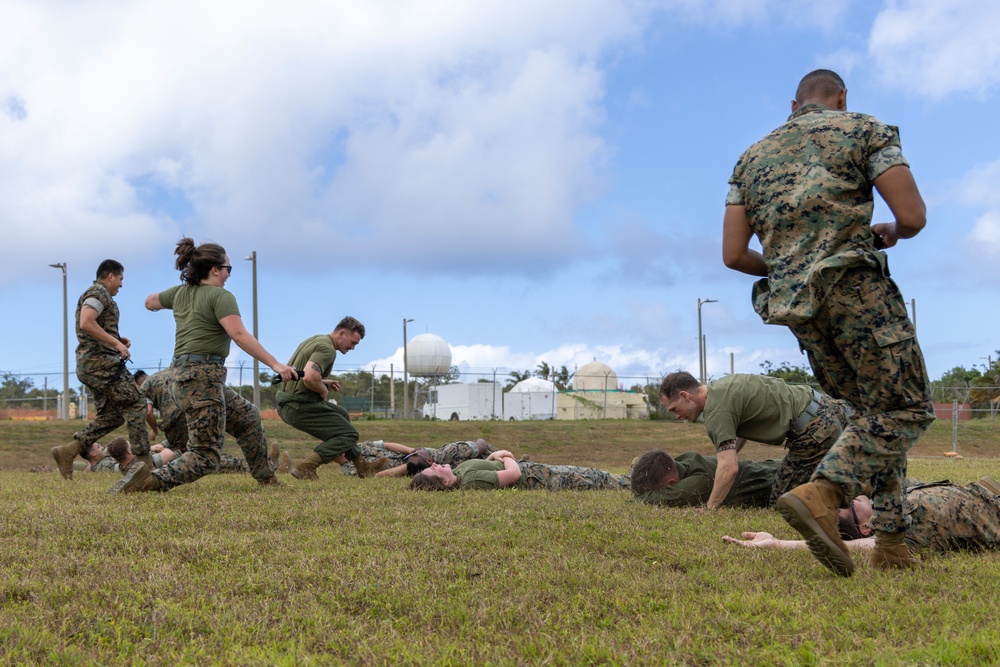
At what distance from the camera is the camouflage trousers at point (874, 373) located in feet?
12.9

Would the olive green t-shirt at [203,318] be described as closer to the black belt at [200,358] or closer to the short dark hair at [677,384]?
the black belt at [200,358]

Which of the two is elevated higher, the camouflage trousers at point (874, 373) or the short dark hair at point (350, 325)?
the short dark hair at point (350, 325)

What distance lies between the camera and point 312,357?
996cm

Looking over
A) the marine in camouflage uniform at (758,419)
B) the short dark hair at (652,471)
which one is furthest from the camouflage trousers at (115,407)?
the marine in camouflage uniform at (758,419)


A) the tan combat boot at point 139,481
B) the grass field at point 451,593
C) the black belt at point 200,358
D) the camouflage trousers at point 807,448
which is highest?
the black belt at point 200,358

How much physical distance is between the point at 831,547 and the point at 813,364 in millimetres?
870

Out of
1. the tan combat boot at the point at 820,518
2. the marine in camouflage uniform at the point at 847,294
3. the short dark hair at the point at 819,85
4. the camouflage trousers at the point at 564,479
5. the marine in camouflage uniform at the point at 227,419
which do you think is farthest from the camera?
the camouflage trousers at the point at 564,479

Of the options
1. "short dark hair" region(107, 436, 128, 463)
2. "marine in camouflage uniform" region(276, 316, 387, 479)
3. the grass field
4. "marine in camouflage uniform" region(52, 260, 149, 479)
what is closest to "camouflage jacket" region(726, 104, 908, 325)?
the grass field

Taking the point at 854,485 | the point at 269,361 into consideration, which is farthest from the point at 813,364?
the point at 269,361

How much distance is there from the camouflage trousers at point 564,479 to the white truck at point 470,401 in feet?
121

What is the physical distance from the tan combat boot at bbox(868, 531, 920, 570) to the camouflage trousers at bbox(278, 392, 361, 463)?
276 inches

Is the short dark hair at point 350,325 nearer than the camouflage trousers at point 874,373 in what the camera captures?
No

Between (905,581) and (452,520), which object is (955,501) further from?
(452,520)

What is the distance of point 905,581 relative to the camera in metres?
3.82
